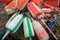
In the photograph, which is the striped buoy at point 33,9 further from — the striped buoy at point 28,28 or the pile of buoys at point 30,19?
the striped buoy at point 28,28

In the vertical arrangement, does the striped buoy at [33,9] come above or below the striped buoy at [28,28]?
above

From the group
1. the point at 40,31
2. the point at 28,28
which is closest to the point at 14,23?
the point at 28,28

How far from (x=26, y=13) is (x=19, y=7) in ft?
0.42

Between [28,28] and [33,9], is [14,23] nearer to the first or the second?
[28,28]

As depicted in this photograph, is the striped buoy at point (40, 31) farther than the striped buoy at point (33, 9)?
No

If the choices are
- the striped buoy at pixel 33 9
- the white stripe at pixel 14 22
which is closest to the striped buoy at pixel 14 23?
the white stripe at pixel 14 22

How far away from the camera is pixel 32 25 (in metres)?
2.59

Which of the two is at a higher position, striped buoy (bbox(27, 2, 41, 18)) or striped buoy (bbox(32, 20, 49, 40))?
striped buoy (bbox(27, 2, 41, 18))

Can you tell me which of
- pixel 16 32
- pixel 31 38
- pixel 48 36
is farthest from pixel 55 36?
pixel 16 32

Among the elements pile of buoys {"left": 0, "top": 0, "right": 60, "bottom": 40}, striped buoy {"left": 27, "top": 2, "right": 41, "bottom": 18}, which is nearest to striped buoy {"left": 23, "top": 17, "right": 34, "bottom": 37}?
pile of buoys {"left": 0, "top": 0, "right": 60, "bottom": 40}

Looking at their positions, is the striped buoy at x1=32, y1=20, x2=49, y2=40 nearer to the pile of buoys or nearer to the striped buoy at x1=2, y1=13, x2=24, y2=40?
the pile of buoys

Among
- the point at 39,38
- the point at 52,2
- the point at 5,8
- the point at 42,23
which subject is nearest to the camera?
the point at 39,38

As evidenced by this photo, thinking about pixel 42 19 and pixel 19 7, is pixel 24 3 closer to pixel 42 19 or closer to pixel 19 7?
pixel 19 7

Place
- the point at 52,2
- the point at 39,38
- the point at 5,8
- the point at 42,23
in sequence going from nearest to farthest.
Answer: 1. the point at 39,38
2. the point at 42,23
3. the point at 5,8
4. the point at 52,2
